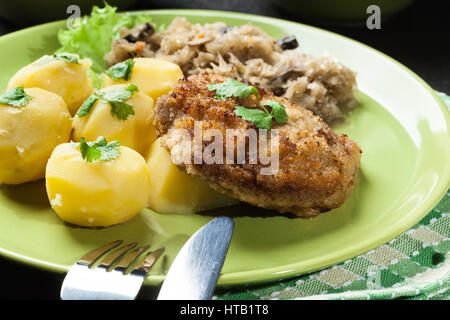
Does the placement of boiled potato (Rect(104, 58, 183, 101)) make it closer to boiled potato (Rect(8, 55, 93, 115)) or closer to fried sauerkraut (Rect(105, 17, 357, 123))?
boiled potato (Rect(8, 55, 93, 115))

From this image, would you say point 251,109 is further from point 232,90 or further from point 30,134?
point 30,134

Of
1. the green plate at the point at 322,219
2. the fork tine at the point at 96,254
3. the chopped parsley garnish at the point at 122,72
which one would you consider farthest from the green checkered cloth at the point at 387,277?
the chopped parsley garnish at the point at 122,72

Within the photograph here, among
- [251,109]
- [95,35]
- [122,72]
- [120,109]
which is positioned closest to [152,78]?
[122,72]

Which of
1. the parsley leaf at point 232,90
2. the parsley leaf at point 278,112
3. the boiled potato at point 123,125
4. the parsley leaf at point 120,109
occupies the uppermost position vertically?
the parsley leaf at point 232,90

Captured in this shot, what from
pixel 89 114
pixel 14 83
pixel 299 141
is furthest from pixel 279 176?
pixel 14 83

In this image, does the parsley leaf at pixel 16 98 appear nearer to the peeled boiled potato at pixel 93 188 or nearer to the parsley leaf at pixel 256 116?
Result: the peeled boiled potato at pixel 93 188
